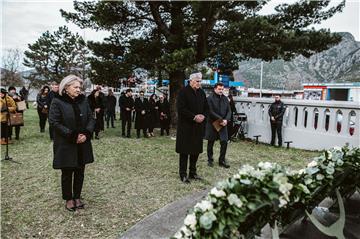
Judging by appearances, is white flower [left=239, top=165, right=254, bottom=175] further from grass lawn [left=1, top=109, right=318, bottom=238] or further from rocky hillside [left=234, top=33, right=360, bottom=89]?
rocky hillside [left=234, top=33, right=360, bottom=89]

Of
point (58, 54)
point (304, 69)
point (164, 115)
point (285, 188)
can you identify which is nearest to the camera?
point (285, 188)

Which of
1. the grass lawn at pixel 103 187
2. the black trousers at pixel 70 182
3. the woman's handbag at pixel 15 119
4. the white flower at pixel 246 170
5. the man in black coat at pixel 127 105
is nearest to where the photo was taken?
the white flower at pixel 246 170

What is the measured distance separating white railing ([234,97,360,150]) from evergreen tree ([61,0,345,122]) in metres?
2.32

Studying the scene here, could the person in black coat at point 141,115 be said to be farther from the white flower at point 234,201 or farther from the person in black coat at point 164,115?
the white flower at point 234,201

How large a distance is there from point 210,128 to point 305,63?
167 meters

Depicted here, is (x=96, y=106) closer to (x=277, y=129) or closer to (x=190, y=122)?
(x=277, y=129)

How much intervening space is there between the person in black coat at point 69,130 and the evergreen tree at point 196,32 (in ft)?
21.4

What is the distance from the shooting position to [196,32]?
12.6 meters

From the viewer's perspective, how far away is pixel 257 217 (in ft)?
Result: 5.98

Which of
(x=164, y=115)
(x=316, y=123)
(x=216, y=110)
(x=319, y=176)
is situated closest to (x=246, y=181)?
(x=319, y=176)

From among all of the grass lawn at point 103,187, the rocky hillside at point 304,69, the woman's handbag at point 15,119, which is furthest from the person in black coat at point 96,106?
the rocky hillside at point 304,69

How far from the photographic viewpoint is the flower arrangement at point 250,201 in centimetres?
164

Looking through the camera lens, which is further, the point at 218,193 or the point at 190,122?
the point at 190,122

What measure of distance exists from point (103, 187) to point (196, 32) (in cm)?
861
